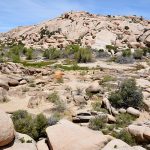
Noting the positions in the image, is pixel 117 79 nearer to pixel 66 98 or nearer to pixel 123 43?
pixel 66 98

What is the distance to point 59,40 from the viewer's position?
68.6 m

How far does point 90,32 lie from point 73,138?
6149 cm

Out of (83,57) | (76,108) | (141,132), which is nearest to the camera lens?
(141,132)

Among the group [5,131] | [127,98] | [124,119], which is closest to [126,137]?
[124,119]

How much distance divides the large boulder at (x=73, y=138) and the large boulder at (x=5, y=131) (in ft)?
5.34

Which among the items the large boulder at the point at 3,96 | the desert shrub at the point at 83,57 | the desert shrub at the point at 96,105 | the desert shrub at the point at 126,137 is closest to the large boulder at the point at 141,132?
the desert shrub at the point at 126,137

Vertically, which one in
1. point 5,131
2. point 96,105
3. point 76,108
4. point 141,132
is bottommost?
point 76,108

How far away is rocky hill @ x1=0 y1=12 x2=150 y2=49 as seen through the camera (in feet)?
214

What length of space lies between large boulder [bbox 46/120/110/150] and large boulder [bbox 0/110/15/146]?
1.63m

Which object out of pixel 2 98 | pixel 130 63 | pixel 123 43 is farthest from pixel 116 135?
pixel 123 43

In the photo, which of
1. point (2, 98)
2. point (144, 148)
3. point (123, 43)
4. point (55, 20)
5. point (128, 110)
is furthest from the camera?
point (55, 20)

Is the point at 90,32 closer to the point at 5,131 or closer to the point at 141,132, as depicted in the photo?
the point at 141,132

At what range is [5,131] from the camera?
13.0 meters

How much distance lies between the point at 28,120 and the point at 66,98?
6367 mm
